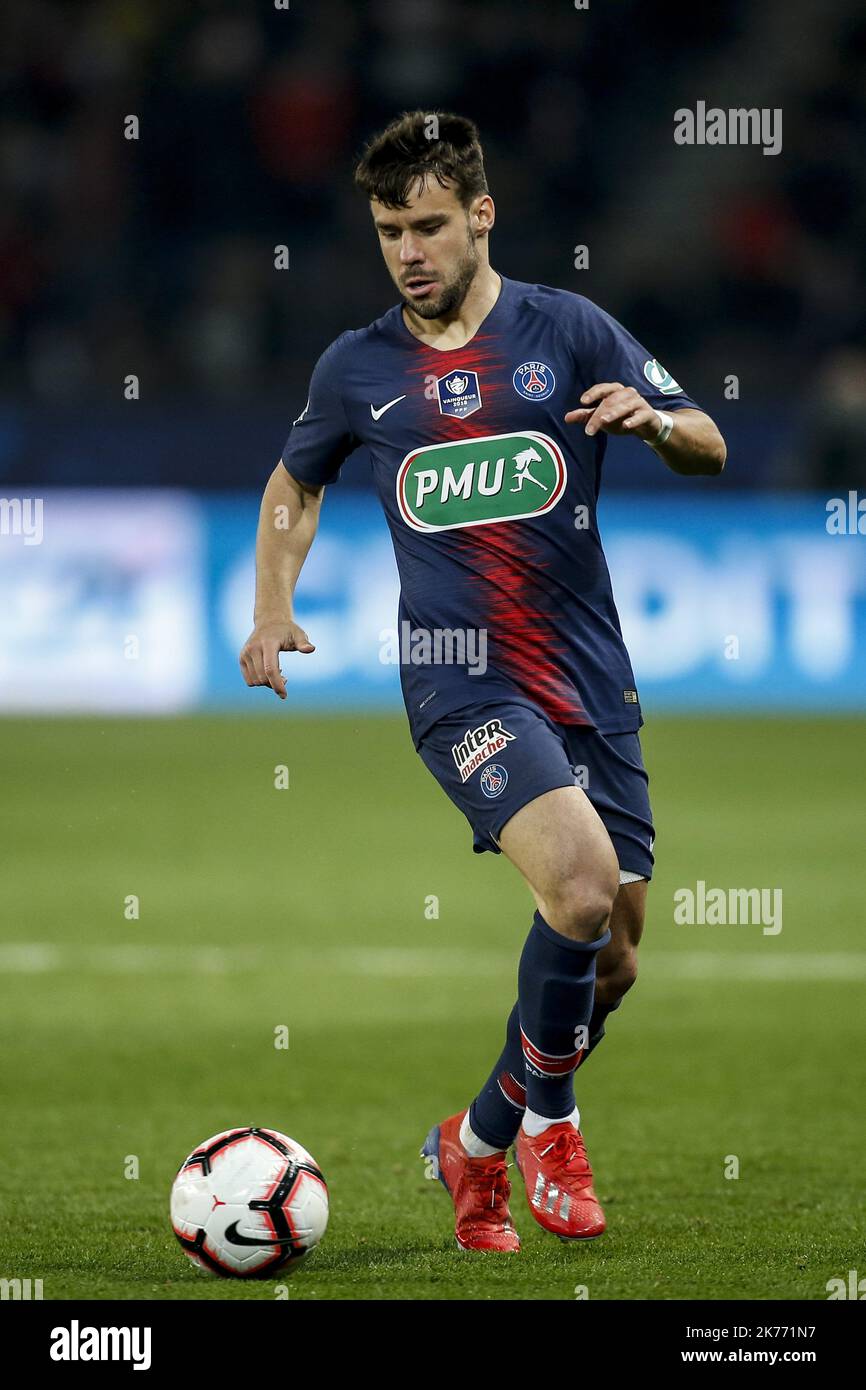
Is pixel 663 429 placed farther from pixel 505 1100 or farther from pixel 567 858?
pixel 505 1100

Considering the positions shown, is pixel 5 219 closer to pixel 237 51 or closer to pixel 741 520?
pixel 237 51

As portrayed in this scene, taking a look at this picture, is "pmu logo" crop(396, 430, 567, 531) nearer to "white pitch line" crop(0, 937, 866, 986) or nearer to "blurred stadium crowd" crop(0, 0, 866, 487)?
"white pitch line" crop(0, 937, 866, 986)

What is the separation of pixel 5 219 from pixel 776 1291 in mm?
16126

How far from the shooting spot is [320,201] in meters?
18.7

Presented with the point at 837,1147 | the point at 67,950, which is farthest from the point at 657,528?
the point at 837,1147

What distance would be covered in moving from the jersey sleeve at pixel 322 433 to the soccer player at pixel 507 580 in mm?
25

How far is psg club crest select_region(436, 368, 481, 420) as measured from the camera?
4629mm

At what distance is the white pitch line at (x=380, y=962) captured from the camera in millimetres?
8125

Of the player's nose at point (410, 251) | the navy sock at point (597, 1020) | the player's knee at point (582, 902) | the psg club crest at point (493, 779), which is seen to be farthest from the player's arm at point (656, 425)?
the navy sock at point (597, 1020)

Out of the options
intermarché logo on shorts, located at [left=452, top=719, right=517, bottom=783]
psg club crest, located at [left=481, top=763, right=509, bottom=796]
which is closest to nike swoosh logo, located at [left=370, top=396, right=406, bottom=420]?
intermarché logo on shorts, located at [left=452, top=719, right=517, bottom=783]

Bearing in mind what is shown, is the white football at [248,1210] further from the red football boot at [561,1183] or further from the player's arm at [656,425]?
the player's arm at [656,425]

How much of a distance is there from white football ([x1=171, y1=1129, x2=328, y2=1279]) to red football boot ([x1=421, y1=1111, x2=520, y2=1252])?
1.23 feet
